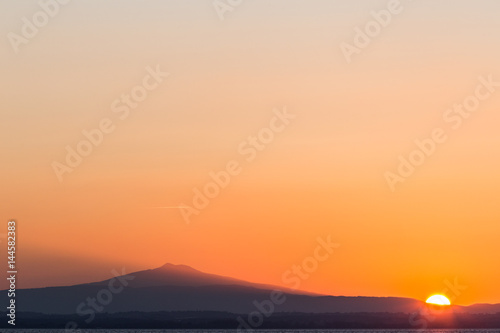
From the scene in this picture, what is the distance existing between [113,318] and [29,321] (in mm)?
11023

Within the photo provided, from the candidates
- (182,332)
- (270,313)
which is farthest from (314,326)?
(270,313)

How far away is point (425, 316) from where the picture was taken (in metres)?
123

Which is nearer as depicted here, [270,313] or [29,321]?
[29,321]

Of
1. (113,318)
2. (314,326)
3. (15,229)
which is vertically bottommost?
(15,229)

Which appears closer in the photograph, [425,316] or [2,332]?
[2,332]

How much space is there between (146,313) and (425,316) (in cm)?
3901

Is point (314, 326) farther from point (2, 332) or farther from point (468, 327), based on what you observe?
point (2, 332)

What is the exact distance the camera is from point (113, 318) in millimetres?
128500

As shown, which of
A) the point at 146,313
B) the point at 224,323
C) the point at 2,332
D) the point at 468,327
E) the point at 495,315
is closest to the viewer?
the point at 2,332

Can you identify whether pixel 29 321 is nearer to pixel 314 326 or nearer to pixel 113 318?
pixel 113 318

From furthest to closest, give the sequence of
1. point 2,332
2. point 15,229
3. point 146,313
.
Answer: point 146,313
point 2,332
point 15,229

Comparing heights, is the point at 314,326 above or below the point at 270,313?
below

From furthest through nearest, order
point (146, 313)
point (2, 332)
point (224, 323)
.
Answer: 1. point (146, 313)
2. point (224, 323)
3. point (2, 332)

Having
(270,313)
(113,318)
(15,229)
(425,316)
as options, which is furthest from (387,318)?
(15,229)
